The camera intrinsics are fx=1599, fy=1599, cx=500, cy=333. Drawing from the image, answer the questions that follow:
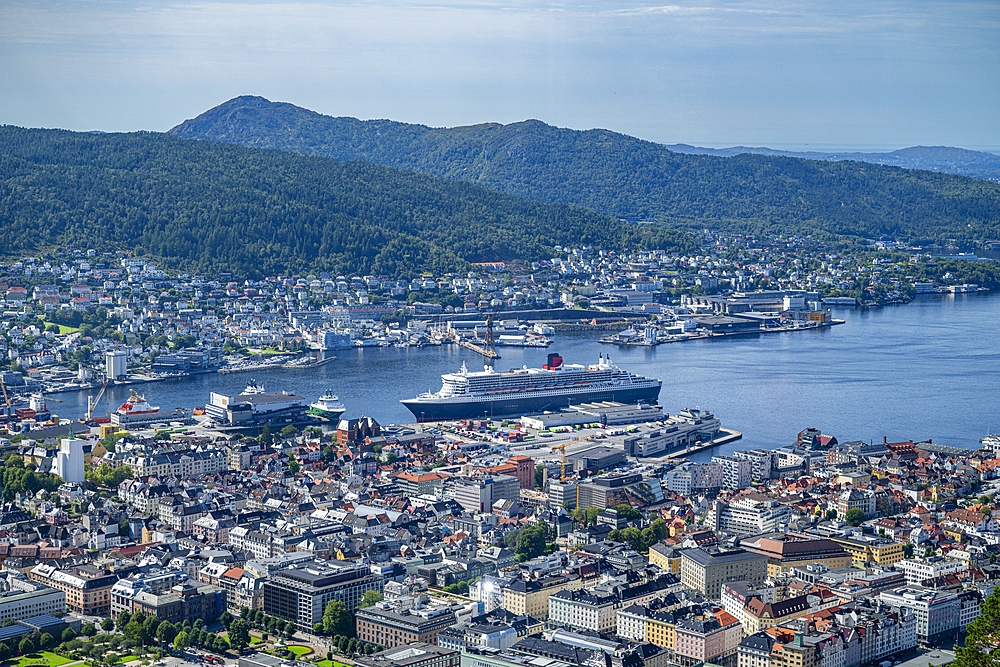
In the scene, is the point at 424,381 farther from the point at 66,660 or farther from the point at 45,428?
the point at 66,660

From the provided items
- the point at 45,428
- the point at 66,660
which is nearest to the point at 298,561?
the point at 66,660

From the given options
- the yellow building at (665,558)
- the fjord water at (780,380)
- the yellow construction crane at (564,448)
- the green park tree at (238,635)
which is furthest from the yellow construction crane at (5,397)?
the yellow building at (665,558)

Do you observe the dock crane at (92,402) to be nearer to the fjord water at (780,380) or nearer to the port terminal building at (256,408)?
the fjord water at (780,380)

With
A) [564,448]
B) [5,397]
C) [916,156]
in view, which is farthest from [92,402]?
[916,156]

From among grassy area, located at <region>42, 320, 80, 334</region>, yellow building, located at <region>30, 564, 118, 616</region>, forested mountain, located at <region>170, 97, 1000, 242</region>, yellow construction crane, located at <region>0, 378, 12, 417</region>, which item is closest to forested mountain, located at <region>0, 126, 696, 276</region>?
grassy area, located at <region>42, 320, 80, 334</region>

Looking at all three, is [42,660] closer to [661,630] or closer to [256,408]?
[661,630]

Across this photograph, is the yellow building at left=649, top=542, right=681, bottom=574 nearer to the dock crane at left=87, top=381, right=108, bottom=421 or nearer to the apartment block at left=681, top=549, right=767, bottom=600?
the apartment block at left=681, top=549, right=767, bottom=600
